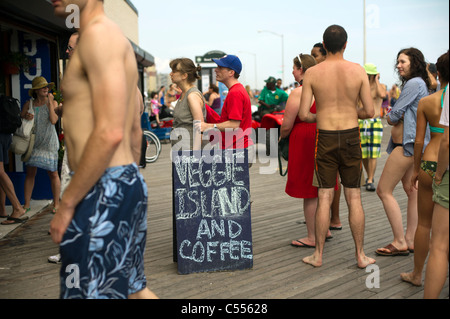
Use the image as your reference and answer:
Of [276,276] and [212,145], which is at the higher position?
[212,145]

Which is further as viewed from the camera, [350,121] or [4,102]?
[4,102]

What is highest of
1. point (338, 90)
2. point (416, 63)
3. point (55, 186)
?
point (416, 63)

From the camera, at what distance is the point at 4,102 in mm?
6598

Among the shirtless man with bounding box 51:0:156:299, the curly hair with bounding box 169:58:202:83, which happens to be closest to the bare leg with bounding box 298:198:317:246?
the curly hair with bounding box 169:58:202:83

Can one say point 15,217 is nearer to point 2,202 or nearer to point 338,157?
point 2,202

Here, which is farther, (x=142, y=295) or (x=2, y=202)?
(x=2, y=202)

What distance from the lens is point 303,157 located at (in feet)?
17.7

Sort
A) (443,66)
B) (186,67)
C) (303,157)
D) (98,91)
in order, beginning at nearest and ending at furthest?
(98,91) → (443,66) → (186,67) → (303,157)

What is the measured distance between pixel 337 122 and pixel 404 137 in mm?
725

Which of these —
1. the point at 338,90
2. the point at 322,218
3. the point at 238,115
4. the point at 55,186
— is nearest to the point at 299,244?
the point at 322,218

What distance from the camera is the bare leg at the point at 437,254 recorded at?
3131 millimetres
